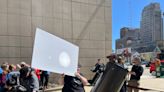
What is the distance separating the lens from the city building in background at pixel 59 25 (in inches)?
612

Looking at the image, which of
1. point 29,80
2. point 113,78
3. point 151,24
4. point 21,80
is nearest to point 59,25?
point 21,80

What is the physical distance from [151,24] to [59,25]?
10492 cm

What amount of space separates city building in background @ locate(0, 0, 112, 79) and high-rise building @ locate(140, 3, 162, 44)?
9688cm

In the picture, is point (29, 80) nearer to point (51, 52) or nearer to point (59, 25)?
point (51, 52)

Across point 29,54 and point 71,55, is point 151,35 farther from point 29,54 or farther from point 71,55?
point 71,55

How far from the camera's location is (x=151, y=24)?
118750 millimetres

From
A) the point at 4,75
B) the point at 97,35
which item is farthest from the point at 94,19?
the point at 4,75

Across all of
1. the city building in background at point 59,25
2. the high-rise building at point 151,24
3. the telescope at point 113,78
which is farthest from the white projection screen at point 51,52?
the high-rise building at point 151,24

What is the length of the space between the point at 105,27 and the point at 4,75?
11.4 metres

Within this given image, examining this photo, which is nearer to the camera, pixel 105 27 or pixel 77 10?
pixel 77 10

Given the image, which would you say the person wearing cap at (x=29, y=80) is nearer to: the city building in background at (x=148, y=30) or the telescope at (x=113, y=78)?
the telescope at (x=113, y=78)

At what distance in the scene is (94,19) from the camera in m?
19.0

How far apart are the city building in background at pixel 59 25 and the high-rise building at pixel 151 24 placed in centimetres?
9688

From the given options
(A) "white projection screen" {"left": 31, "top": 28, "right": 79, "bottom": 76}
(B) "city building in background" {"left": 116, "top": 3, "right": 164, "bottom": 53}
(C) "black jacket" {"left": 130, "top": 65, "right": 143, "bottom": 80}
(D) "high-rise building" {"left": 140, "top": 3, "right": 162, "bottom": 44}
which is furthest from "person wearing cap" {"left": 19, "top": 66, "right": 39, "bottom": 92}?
(D) "high-rise building" {"left": 140, "top": 3, "right": 162, "bottom": 44}
